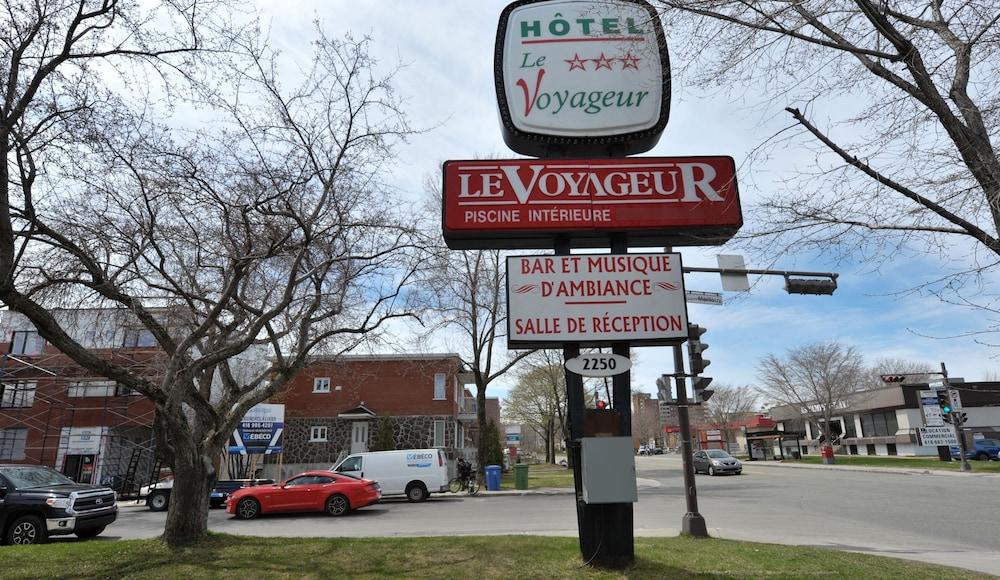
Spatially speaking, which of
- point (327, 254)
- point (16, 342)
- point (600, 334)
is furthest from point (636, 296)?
point (16, 342)

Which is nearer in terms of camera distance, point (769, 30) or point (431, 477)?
point (769, 30)

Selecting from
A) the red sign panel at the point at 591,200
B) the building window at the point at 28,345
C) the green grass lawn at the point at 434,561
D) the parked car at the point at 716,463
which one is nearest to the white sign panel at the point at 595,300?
the red sign panel at the point at 591,200

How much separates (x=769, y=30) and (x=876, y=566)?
6.98 meters

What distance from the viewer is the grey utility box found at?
754cm

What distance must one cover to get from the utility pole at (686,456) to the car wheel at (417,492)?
43.1 ft

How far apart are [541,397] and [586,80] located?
4897cm

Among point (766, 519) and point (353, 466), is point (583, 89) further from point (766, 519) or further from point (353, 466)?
point (353, 466)

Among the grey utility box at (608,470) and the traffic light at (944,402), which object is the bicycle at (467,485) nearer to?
the grey utility box at (608,470)

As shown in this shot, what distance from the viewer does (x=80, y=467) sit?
30.8 meters

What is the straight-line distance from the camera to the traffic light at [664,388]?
11.8m

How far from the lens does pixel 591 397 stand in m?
50.9

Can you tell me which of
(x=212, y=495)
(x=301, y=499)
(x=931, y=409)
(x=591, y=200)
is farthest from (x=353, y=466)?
(x=931, y=409)

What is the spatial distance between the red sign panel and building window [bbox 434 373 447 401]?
26157mm

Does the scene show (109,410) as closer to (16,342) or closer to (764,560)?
(16,342)
